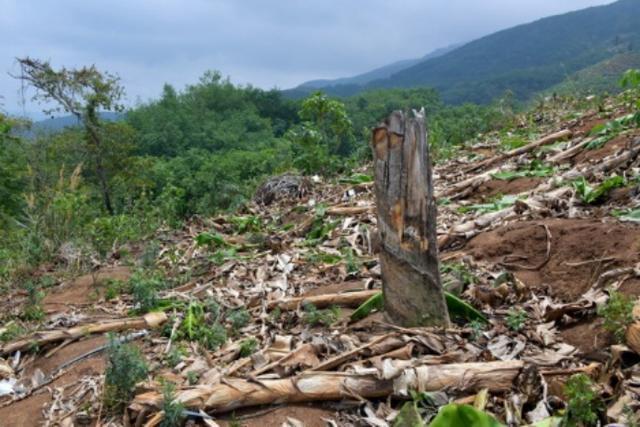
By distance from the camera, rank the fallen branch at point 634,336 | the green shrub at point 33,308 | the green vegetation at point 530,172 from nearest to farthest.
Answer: the fallen branch at point 634,336, the green shrub at point 33,308, the green vegetation at point 530,172

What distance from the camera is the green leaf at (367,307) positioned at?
9.77 feet

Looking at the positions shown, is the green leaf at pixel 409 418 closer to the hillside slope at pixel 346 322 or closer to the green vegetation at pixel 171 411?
the hillside slope at pixel 346 322

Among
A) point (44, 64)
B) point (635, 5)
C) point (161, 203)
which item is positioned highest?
point (635, 5)

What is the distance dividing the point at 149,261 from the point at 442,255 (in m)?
2.62

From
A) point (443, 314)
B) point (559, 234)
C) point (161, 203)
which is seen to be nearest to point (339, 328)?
point (443, 314)

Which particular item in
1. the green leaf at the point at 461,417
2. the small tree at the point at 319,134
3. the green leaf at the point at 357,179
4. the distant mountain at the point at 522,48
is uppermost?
the distant mountain at the point at 522,48

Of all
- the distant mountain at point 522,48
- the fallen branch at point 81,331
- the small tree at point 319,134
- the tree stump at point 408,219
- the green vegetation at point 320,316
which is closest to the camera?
the tree stump at point 408,219

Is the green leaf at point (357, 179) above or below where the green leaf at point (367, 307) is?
above

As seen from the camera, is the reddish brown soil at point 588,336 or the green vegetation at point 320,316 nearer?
the reddish brown soil at point 588,336

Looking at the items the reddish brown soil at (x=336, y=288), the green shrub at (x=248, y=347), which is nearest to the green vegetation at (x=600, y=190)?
the reddish brown soil at (x=336, y=288)

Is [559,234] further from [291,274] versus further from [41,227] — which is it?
[41,227]

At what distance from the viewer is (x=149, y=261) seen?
16.7 feet

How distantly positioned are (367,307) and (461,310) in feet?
1.55

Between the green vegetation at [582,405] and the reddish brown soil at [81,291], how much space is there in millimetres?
3570
